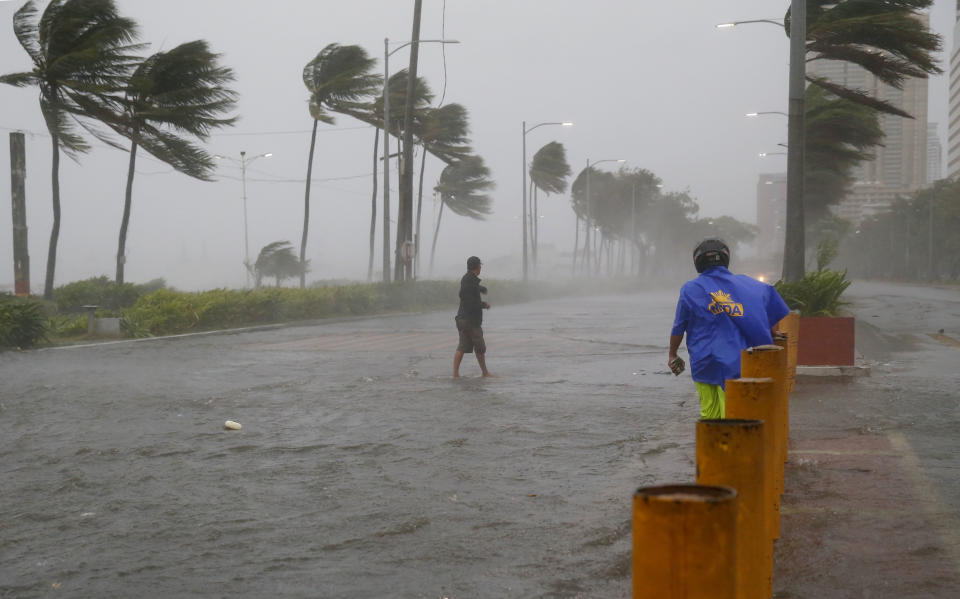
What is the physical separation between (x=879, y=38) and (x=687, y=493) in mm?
15429

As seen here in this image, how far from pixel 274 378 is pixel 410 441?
5.61 m

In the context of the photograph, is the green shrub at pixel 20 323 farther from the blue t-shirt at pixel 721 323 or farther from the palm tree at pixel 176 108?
the blue t-shirt at pixel 721 323

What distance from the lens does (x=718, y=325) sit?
5.60 metres

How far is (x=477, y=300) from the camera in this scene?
13.8 m

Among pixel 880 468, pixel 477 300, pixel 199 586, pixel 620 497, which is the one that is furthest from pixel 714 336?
pixel 477 300

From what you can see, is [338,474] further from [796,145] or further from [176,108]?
[176,108]

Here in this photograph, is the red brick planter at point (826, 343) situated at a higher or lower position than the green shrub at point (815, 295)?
lower

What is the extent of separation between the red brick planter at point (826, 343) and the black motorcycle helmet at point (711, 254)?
7825 mm

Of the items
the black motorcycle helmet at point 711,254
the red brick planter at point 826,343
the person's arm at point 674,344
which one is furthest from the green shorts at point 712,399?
the red brick planter at point 826,343

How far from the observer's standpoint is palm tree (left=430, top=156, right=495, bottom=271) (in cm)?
6675

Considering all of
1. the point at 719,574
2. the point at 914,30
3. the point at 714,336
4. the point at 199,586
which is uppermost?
the point at 914,30

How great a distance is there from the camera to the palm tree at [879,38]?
15.6 m

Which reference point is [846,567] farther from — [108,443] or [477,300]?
[477,300]

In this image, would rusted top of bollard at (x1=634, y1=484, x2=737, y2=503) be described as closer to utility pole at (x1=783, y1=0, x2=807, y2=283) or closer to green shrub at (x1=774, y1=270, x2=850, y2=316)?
green shrub at (x1=774, y1=270, x2=850, y2=316)
